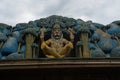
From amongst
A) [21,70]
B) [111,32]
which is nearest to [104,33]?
[111,32]

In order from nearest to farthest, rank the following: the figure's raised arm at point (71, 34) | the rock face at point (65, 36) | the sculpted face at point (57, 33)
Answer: the rock face at point (65, 36) < the figure's raised arm at point (71, 34) < the sculpted face at point (57, 33)

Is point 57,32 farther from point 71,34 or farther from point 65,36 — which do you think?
point 71,34

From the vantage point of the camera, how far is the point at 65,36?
1333 cm

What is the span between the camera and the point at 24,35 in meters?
13.2

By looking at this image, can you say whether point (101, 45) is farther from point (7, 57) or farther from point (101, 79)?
point (7, 57)

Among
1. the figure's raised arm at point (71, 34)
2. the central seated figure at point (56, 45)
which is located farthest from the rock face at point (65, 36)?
the central seated figure at point (56, 45)

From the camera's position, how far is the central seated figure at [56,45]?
1240 centimetres

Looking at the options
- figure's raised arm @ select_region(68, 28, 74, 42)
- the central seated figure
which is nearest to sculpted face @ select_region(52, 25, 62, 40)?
the central seated figure

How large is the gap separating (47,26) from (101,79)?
9.82 ft

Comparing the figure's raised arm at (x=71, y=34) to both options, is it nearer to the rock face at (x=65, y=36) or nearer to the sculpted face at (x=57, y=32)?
the rock face at (x=65, y=36)

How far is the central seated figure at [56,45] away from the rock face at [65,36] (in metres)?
0.25

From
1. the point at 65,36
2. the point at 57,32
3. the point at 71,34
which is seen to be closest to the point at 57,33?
the point at 57,32

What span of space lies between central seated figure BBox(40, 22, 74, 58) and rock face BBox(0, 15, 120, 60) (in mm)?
252

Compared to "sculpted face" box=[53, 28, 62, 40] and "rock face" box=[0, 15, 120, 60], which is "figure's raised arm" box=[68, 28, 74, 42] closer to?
"rock face" box=[0, 15, 120, 60]
